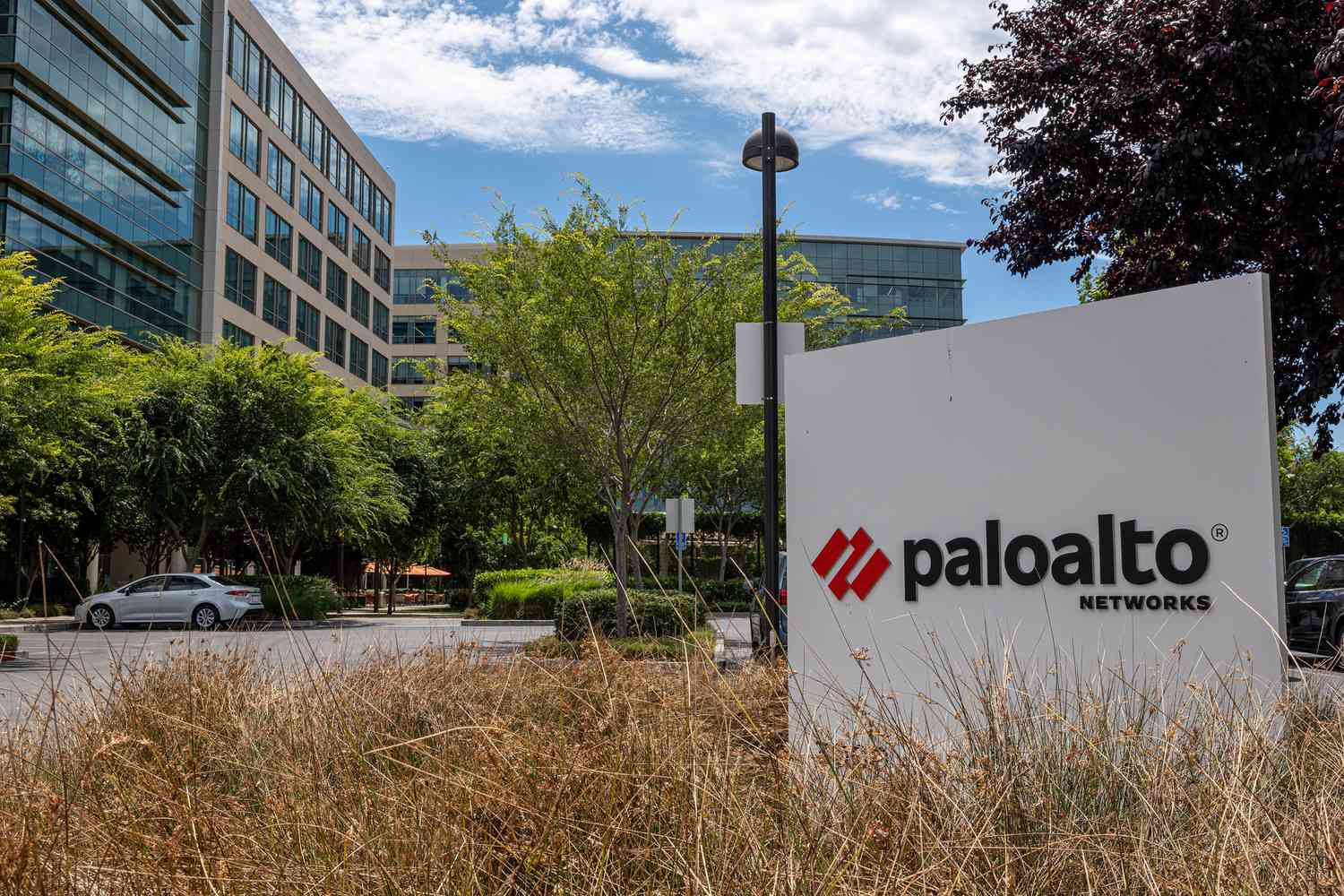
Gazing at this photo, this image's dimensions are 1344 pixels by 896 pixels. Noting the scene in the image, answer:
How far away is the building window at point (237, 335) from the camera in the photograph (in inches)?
1906

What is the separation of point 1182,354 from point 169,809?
176 inches

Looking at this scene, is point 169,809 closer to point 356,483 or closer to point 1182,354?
point 1182,354

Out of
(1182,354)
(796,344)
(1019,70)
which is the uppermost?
(1019,70)

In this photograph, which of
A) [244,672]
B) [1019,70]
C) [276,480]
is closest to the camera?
[244,672]

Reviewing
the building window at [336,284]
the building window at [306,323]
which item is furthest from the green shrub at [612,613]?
the building window at [336,284]

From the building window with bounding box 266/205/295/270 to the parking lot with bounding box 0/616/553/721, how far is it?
87.3 feet

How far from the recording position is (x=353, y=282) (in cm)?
6556

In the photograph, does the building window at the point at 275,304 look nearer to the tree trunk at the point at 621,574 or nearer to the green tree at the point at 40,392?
the green tree at the point at 40,392

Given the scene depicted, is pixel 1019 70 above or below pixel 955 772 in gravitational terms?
above

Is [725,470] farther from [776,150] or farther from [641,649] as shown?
[641,649]

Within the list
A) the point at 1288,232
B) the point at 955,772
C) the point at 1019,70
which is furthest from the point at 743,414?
the point at 955,772

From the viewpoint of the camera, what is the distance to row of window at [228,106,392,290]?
50.5 meters

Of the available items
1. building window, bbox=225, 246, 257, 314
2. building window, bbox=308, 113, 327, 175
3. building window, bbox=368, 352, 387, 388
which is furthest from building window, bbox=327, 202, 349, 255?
building window, bbox=225, 246, 257, 314

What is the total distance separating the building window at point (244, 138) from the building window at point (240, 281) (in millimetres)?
4498
